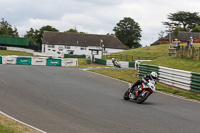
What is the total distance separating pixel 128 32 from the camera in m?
111

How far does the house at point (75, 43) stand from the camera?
86.4m

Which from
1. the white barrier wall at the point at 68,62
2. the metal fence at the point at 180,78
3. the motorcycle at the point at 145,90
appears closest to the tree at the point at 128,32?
the white barrier wall at the point at 68,62

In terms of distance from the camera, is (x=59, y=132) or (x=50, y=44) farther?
(x=50, y=44)

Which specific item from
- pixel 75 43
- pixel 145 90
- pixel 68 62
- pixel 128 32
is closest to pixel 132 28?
pixel 128 32

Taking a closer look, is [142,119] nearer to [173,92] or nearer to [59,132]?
[59,132]

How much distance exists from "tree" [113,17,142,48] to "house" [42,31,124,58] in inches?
812

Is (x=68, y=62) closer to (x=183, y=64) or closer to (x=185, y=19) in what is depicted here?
(x=183, y=64)

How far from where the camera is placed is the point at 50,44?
86375 millimetres

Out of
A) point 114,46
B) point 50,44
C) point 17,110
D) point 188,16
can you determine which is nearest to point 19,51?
point 50,44

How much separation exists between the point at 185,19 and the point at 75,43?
39.7m

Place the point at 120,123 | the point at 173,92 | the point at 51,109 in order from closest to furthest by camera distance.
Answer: the point at 120,123
the point at 51,109
the point at 173,92

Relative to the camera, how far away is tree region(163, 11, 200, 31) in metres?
101

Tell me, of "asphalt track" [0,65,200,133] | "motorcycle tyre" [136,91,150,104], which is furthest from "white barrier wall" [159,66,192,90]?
"asphalt track" [0,65,200,133]

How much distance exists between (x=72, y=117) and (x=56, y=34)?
272 feet
